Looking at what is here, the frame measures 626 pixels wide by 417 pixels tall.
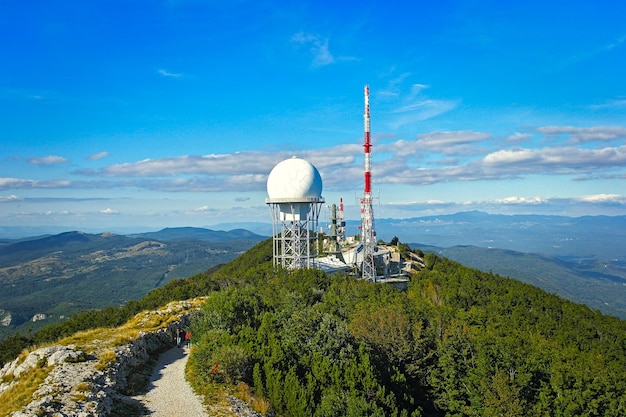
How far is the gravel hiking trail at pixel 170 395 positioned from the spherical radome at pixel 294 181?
112 feet

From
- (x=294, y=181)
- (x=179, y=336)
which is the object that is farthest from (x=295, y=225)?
(x=179, y=336)

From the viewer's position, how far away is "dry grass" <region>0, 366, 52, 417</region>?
1866 cm

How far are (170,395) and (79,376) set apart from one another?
4204 mm

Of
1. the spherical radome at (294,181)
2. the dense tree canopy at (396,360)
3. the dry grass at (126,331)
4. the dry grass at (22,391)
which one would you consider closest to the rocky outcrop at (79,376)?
the dry grass at (22,391)

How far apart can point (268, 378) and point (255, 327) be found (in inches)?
308

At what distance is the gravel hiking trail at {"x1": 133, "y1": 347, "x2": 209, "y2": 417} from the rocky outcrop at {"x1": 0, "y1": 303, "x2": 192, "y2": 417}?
3.85ft

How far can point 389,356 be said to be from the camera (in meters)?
31.2

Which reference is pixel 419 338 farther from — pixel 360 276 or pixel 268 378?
pixel 360 276

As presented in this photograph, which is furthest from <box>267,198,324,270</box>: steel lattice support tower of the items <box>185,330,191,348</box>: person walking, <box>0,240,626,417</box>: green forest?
<box>185,330,191,348</box>: person walking

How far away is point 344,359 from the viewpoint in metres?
25.6

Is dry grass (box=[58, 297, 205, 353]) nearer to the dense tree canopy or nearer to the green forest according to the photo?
the green forest

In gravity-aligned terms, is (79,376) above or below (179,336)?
above

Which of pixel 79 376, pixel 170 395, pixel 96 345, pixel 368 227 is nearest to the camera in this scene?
pixel 79 376

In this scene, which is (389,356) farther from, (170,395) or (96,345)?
(96,345)
